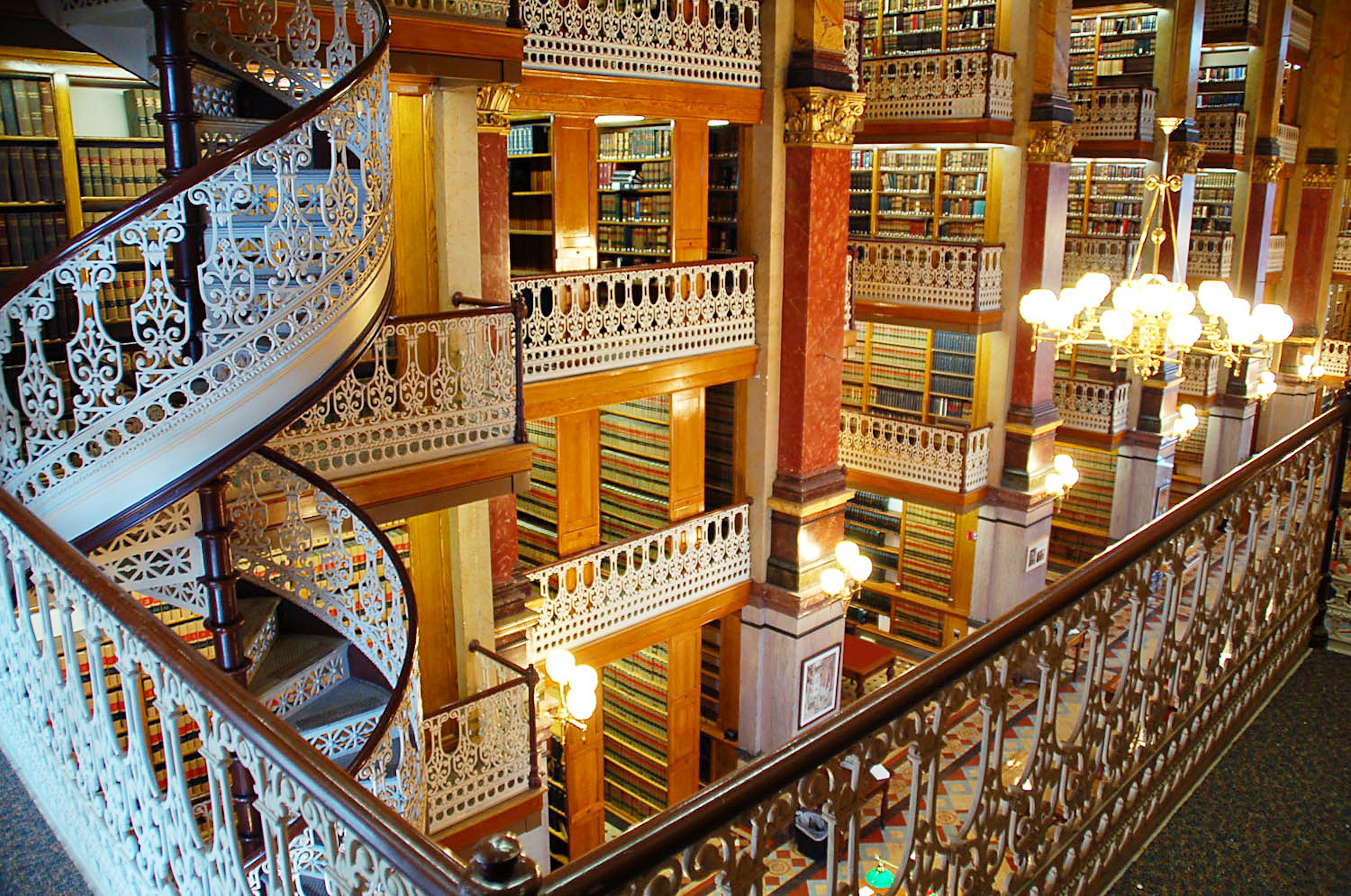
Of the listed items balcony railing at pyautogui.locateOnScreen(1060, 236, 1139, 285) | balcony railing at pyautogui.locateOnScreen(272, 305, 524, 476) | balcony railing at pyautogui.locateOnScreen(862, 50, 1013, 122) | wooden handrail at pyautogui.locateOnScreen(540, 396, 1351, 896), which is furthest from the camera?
balcony railing at pyautogui.locateOnScreen(1060, 236, 1139, 285)

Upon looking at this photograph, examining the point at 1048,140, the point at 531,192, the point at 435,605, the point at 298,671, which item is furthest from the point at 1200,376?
the point at 298,671

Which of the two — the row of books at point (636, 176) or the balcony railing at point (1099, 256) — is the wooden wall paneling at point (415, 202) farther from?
the balcony railing at point (1099, 256)

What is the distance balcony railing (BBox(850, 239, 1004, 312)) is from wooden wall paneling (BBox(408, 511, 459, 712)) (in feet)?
18.3

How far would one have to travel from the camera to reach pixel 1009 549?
37.8ft

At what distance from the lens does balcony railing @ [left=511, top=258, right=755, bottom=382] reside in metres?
6.81

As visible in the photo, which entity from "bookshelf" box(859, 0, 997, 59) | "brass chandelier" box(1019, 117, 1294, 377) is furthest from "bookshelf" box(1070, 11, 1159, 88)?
"brass chandelier" box(1019, 117, 1294, 377)

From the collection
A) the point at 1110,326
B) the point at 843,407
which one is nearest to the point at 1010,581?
the point at 843,407

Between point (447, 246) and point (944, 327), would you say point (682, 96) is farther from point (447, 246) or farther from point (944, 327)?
point (944, 327)

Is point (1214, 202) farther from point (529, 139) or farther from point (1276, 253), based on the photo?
point (529, 139)

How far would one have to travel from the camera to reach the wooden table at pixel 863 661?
387 inches

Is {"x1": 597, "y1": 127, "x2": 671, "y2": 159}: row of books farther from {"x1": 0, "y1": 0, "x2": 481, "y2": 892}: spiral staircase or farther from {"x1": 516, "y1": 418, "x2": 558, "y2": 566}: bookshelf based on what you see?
{"x1": 0, "y1": 0, "x2": 481, "y2": 892}: spiral staircase

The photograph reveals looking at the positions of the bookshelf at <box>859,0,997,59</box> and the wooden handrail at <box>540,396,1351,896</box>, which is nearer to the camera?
the wooden handrail at <box>540,396,1351,896</box>

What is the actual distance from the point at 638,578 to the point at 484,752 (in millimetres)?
2154

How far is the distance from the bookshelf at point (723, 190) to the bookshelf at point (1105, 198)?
647 cm
